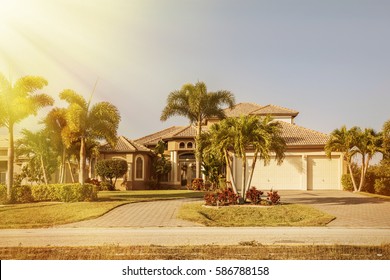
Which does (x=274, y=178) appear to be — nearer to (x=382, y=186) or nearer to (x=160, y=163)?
(x=382, y=186)

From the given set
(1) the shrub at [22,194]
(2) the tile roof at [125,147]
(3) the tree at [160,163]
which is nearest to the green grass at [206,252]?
(1) the shrub at [22,194]

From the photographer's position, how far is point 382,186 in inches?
944

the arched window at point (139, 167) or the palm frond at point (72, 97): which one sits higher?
the palm frond at point (72, 97)

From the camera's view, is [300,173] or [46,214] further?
[300,173]

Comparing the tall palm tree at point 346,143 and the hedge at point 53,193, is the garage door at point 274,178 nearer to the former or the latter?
the tall palm tree at point 346,143

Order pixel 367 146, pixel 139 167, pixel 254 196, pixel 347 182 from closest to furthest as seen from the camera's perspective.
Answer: pixel 254 196, pixel 367 146, pixel 347 182, pixel 139 167

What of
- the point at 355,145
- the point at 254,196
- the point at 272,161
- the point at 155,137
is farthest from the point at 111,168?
the point at 355,145

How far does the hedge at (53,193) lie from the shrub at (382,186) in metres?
16.6

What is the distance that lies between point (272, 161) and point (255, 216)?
14.0m

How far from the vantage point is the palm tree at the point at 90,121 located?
18.5 meters

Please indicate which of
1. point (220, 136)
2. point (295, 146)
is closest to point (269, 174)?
point (295, 146)

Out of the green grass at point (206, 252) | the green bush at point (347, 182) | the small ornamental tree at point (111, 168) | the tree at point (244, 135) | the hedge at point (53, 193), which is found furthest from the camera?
the small ornamental tree at point (111, 168)

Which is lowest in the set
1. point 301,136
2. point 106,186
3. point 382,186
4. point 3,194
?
point 106,186
